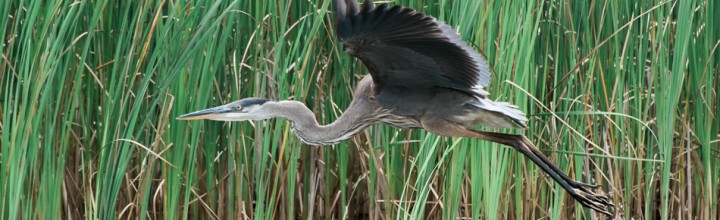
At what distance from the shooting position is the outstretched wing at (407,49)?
294 cm

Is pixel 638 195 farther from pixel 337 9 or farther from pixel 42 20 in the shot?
pixel 42 20

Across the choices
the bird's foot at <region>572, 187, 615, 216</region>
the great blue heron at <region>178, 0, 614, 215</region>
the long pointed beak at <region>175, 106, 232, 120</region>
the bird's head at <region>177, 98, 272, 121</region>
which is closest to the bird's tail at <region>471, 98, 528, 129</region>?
the great blue heron at <region>178, 0, 614, 215</region>

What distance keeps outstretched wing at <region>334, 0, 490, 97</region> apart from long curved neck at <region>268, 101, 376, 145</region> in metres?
0.11

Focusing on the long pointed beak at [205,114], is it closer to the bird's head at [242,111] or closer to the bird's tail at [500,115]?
the bird's head at [242,111]

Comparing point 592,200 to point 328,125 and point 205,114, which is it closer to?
point 328,125

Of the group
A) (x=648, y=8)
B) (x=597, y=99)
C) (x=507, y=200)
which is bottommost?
(x=507, y=200)

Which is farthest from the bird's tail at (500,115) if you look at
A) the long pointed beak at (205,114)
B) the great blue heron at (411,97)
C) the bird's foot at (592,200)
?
the long pointed beak at (205,114)

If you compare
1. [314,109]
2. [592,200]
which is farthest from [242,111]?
[592,200]

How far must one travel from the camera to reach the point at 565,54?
379 cm

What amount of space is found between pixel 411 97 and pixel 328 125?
25 cm

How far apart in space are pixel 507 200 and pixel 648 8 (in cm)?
75

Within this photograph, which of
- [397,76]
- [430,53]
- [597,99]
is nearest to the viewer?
[430,53]

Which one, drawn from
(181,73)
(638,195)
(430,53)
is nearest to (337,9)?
(430,53)

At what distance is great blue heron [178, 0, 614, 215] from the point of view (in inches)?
118
